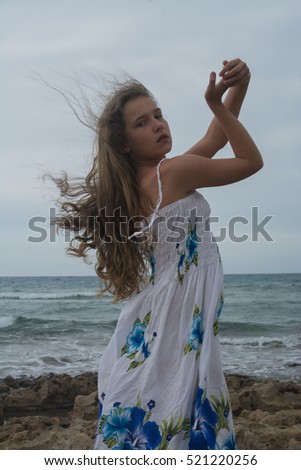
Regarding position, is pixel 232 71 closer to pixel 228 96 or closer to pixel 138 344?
pixel 228 96

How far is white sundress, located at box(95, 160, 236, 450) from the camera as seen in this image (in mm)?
2195

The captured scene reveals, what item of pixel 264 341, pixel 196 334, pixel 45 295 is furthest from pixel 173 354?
pixel 45 295

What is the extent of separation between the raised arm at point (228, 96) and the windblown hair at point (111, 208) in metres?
0.33

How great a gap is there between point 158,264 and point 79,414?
10.7 feet

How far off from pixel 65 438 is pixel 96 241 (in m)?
2.20

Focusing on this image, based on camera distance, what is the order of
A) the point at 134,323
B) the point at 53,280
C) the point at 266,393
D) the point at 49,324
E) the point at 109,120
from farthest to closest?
the point at 53,280
the point at 49,324
the point at 266,393
the point at 109,120
the point at 134,323

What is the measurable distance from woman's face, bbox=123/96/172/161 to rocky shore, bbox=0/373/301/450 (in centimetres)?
230

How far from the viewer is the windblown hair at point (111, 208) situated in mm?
2490

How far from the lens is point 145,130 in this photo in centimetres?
252

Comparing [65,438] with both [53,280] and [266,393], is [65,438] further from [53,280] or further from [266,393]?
[53,280]

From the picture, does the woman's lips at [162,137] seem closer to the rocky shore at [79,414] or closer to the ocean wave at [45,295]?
the rocky shore at [79,414]

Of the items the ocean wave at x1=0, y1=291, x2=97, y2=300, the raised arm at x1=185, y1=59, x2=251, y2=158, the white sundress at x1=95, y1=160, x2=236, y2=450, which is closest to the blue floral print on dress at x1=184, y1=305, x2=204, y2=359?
the white sundress at x1=95, y1=160, x2=236, y2=450

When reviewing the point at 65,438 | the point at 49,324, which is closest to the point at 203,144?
the point at 65,438
